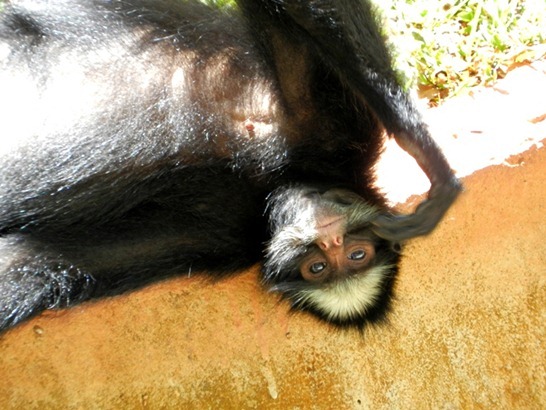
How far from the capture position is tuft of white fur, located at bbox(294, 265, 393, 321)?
358 centimetres

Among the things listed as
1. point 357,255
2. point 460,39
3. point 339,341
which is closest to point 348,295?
point 357,255

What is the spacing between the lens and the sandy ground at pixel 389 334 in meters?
3.87

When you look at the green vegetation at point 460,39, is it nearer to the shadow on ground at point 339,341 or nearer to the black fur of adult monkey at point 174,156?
the shadow on ground at point 339,341

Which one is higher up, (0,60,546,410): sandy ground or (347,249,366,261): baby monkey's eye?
(347,249,366,261): baby monkey's eye

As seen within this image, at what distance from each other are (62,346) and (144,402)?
1.83 ft

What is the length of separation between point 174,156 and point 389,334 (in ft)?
5.68

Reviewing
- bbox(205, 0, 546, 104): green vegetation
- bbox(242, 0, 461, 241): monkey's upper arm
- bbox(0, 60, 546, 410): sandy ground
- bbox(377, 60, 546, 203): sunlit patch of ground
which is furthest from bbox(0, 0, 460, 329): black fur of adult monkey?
bbox(205, 0, 546, 104): green vegetation

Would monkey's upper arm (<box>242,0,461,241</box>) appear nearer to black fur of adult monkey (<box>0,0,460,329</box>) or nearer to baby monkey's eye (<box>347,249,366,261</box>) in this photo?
black fur of adult monkey (<box>0,0,460,329</box>)

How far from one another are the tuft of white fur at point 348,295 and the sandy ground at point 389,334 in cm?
27

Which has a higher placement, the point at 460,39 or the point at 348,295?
the point at 460,39

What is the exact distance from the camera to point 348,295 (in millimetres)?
3600

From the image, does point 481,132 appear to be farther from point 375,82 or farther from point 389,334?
point 389,334

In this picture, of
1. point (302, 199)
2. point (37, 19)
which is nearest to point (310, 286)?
point (302, 199)

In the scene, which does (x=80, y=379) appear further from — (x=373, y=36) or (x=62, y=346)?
(x=373, y=36)
